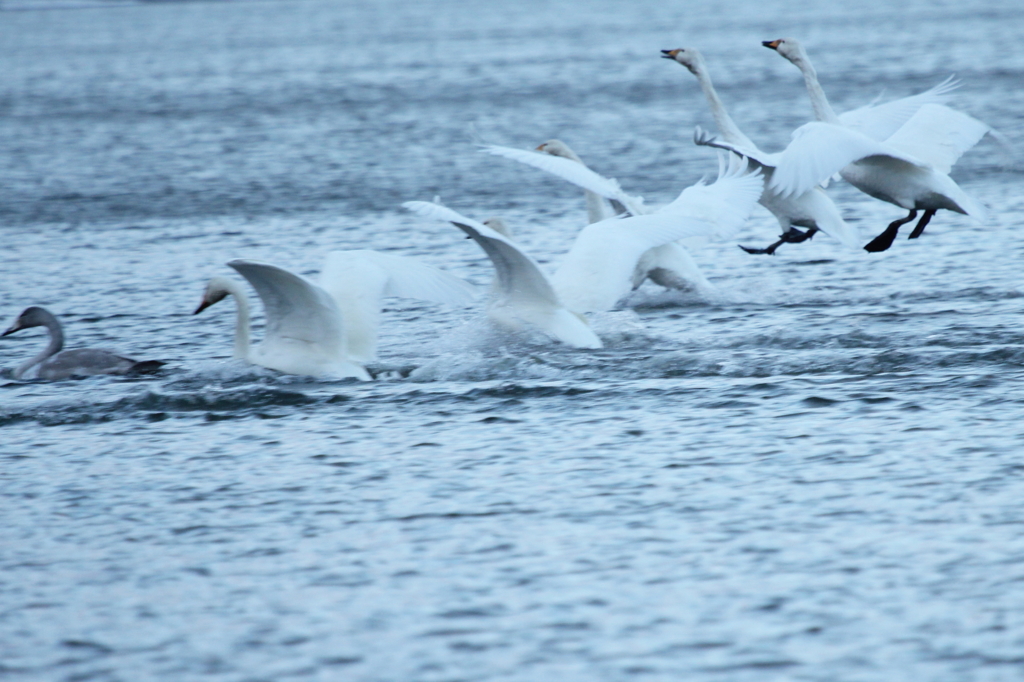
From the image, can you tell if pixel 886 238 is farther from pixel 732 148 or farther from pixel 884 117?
pixel 732 148

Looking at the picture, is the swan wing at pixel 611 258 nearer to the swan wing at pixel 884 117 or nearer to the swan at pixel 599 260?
the swan at pixel 599 260

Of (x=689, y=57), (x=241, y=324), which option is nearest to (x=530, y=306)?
(x=241, y=324)

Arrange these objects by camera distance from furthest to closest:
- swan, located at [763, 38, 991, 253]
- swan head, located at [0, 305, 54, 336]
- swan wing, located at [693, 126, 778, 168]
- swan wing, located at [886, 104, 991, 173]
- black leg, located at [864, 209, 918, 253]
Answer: black leg, located at [864, 209, 918, 253] → swan wing, located at [886, 104, 991, 173] → swan, located at [763, 38, 991, 253] → swan head, located at [0, 305, 54, 336] → swan wing, located at [693, 126, 778, 168]

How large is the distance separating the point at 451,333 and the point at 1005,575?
443 centimetres

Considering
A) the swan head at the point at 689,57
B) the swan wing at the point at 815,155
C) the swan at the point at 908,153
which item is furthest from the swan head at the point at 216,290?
the swan head at the point at 689,57

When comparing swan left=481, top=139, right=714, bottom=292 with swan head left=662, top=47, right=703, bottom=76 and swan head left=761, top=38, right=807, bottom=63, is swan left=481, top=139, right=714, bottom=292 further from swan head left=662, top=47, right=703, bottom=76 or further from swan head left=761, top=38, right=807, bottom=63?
swan head left=761, top=38, right=807, bottom=63

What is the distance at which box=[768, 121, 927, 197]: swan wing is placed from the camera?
Answer: 938cm

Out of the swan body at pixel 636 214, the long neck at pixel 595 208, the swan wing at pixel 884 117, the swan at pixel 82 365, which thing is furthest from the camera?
the swan wing at pixel 884 117

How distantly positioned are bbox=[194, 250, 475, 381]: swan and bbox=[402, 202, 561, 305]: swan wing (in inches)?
23.8

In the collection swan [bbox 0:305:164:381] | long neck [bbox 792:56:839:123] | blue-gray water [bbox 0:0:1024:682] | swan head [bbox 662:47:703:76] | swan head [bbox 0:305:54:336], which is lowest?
blue-gray water [bbox 0:0:1024:682]

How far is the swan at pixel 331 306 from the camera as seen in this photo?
8.26 metres

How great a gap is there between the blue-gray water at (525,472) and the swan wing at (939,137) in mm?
896

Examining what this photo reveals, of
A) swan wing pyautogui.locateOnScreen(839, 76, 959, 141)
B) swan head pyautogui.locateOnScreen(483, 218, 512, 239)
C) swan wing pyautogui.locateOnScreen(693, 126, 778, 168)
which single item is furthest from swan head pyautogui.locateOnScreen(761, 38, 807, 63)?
swan head pyautogui.locateOnScreen(483, 218, 512, 239)

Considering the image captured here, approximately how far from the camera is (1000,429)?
24.4 feet
